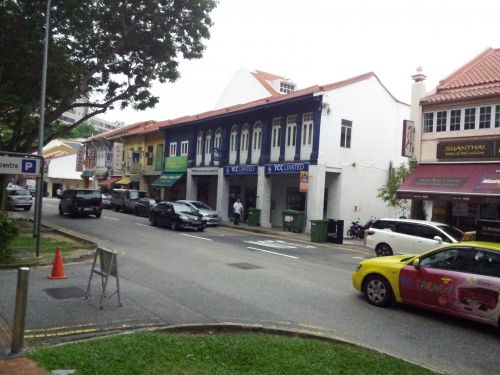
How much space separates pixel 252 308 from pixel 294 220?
16.7m

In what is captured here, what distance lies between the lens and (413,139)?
20.7 m

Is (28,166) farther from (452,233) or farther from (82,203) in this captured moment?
(82,203)

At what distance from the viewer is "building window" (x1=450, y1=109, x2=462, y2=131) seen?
19.4 meters

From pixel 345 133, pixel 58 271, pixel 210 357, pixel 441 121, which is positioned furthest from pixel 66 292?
pixel 345 133

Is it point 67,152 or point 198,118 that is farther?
point 67,152

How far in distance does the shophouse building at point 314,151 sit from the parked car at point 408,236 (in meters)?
7.43

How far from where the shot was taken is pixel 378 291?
8.48 metres

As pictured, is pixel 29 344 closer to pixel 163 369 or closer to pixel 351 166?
pixel 163 369

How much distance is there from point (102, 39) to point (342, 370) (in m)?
17.7

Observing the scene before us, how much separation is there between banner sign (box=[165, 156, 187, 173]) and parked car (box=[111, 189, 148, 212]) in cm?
394

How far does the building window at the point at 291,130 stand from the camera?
2680 cm

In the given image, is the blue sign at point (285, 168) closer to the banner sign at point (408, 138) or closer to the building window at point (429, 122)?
the banner sign at point (408, 138)

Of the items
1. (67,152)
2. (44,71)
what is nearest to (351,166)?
(44,71)

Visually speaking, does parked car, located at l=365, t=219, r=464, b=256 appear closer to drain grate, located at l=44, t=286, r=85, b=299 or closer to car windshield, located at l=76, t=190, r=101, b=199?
drain grate, located at l=44, t=286, r=85, b=299
